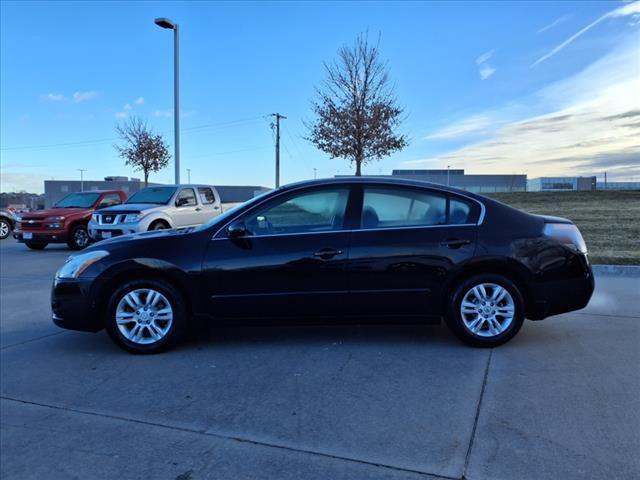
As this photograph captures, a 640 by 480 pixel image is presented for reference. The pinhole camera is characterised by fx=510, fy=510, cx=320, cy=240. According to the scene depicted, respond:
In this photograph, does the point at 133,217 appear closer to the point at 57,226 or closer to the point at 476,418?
the point at 57,226

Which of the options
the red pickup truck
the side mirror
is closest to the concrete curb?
the side mirror

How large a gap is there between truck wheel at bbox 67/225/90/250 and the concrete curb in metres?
12.6

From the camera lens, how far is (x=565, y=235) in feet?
15.9

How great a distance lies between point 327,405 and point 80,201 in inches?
540

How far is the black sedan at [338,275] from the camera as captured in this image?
4707 mm

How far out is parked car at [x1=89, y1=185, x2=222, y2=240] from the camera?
11750 mm

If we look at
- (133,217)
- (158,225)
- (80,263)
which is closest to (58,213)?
(133,217)

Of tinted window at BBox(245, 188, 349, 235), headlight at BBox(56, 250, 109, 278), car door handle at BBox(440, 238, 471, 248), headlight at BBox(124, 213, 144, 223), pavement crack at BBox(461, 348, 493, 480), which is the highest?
tinted window at BBox(245, 188, 349, 235)

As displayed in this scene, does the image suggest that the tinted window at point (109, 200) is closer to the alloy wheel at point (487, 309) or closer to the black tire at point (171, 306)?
the black tire at point (171, 306)

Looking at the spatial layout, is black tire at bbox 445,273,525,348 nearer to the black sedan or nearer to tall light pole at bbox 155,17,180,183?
the black sedan

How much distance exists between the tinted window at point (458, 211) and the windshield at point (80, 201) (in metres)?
12.7

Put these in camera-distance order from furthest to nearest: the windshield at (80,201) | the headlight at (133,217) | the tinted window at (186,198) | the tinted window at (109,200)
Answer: the tinted window at (109,200) → the windshield at (80,201) → the tinted window at (186,198) → the headlight at (133,217)

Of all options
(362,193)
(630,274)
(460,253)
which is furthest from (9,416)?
(630,274)

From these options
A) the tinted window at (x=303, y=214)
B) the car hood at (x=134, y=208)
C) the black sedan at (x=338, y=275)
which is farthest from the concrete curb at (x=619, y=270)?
the car hood at (x=134, y=208)
